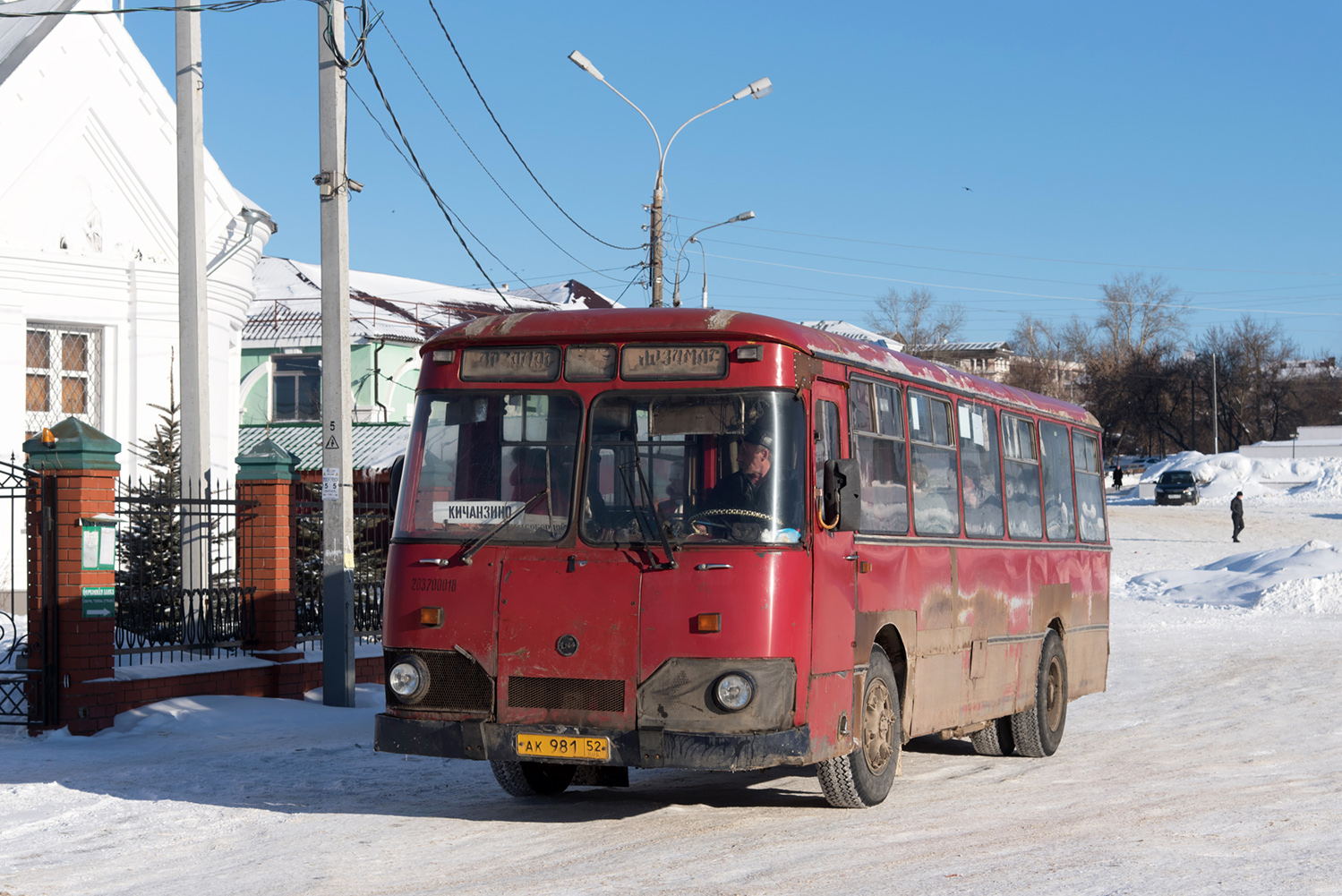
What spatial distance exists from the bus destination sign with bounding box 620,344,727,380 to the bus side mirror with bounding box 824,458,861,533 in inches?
31.6

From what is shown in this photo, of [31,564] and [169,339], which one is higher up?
[169,339]

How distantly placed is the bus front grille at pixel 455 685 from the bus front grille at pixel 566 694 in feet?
0.50

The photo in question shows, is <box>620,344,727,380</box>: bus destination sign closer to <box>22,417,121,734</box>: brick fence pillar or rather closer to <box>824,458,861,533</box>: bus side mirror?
<box>824,458,861,533</box>: bus side mirror

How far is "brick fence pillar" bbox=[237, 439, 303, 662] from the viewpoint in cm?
1521

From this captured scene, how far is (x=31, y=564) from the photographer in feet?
41.9

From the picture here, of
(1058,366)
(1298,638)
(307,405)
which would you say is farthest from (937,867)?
(1058,366)

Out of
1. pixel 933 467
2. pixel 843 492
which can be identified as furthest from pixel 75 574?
pixel 843 492

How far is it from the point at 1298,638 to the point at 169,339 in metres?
19.2

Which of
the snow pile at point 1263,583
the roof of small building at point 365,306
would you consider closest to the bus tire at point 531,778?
the snow pile at point 1263,583

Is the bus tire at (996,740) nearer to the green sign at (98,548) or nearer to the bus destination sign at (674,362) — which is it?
the bus destination sign at (674,362)

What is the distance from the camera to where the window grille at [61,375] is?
23203 mm

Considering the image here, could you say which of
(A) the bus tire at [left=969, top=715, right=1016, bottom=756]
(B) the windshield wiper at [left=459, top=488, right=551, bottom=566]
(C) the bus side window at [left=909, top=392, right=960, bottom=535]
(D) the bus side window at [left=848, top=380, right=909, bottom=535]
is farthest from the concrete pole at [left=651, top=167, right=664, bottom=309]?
(B) the windshield wiper at [left=459, top=488, right=551, bottom=566]

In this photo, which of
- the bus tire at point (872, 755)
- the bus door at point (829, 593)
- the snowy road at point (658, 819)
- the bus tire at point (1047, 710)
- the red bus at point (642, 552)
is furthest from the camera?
the bus tire at point (1047, 710)

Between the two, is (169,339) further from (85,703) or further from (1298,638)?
(1298,638)
